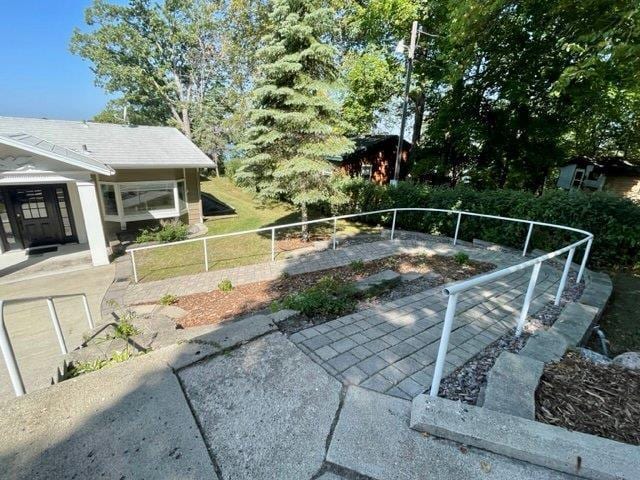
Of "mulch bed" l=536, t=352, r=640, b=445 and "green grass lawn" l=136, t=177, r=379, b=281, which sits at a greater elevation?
"mulch bed" l=536, t=352, r=640, b=445

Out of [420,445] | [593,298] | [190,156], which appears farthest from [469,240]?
[190,156]

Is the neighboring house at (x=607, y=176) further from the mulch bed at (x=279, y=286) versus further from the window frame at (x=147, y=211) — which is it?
the window frame at (x=147, y=211)

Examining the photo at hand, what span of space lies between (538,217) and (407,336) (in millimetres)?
5757

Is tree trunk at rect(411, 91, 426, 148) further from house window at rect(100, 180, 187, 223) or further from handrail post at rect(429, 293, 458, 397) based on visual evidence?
handrail post at rect(429, 293, 458, 397)

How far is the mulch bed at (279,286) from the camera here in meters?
5.36

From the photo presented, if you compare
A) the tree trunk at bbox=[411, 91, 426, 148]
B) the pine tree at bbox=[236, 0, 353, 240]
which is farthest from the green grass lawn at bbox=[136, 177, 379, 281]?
the tree trunk at bbox=[411, 91, 426, 148]

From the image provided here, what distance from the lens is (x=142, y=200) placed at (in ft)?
38.6

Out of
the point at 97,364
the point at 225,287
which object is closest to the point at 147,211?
the point at 225,287

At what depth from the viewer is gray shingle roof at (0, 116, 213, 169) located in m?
10.6

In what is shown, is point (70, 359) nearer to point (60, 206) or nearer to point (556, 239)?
point (556, 239)

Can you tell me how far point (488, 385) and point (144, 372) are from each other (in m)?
2.74

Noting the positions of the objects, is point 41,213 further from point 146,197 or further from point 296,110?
point 296,110

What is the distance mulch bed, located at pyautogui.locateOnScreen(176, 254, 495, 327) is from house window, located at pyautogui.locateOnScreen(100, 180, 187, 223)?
23.8ft

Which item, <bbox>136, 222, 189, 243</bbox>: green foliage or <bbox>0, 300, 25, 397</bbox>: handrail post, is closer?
<bbox>0, 300, 25, 397</bbox>: handrail post
